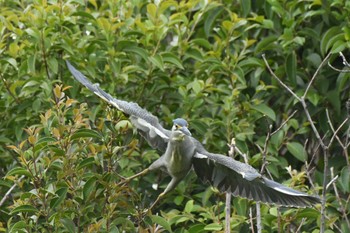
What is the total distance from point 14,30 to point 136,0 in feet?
2.71

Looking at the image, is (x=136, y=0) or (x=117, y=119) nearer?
(x=117, y=119)

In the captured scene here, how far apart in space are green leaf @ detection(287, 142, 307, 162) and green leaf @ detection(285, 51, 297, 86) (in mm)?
501

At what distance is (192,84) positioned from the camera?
6.23m

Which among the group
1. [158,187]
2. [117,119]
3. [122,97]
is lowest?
[158,187]

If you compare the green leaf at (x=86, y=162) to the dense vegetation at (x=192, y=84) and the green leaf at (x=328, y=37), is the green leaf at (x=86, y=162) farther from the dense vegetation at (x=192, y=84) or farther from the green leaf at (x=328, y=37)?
the green leaf at (x=328, y=37)

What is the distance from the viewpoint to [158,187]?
248 inches

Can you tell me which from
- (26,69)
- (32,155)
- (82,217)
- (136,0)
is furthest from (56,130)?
(136,0)

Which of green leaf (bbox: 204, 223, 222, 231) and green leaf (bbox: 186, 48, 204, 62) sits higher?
green leaf (bbox: 186, 48, 204, 62)

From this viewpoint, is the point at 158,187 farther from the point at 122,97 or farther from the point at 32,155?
the point at 32,155

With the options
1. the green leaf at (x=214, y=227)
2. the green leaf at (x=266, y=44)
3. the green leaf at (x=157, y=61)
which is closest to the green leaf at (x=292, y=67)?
the green leaf at (x=266, y=44)

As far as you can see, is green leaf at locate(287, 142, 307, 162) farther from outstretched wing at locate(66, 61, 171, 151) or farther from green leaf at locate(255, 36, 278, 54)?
outstretched wing at locate(66, 61, 171, 151)

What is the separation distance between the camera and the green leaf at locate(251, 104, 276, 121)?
625 centimetres

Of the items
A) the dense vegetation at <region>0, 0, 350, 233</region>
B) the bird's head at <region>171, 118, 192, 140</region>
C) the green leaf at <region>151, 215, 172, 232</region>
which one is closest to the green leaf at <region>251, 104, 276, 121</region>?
the dense vegetation at <region>0, 0, 350, 233</region>

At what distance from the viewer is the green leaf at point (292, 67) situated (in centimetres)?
655
